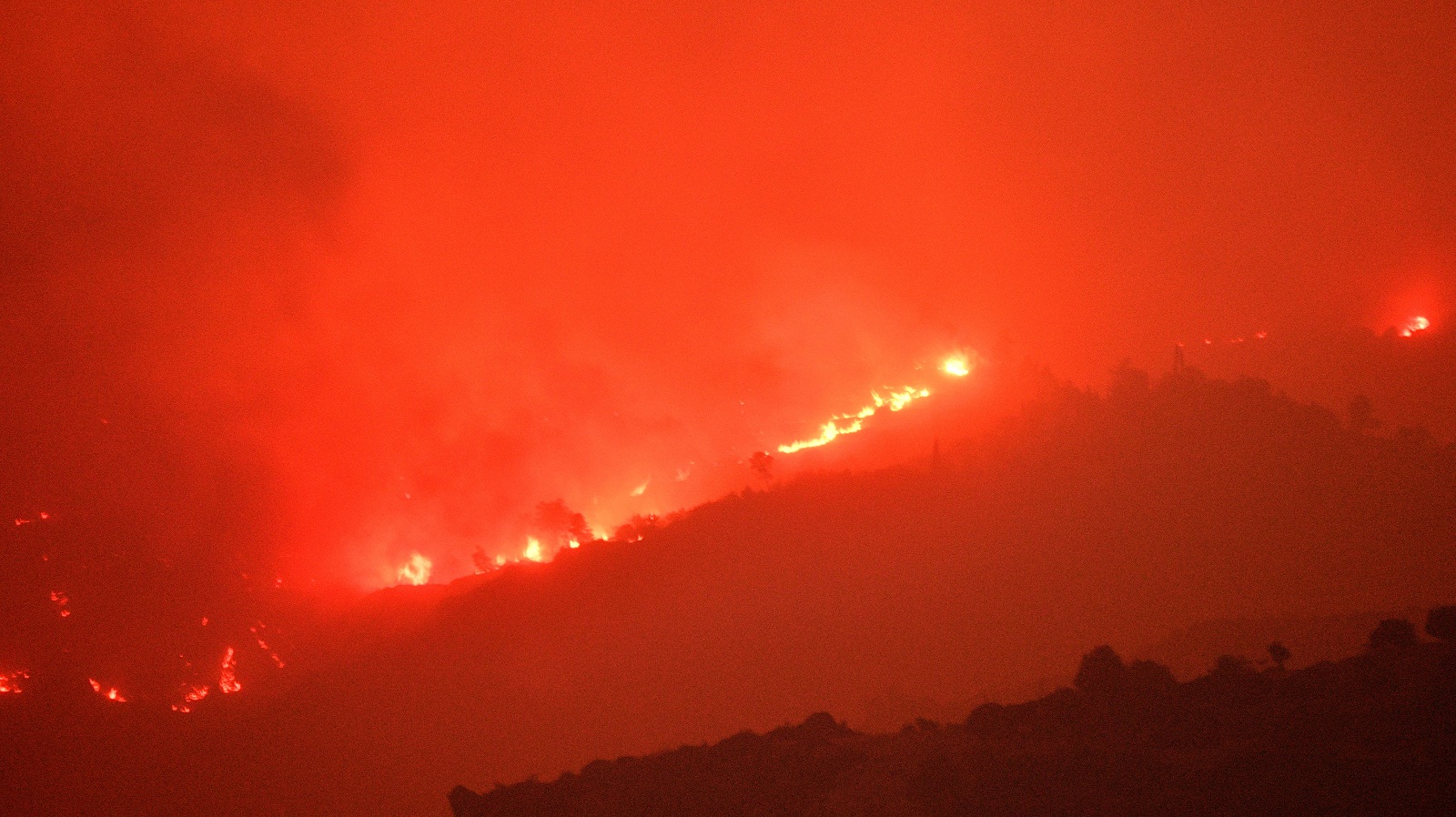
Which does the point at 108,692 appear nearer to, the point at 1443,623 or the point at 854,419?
the point at 854,419

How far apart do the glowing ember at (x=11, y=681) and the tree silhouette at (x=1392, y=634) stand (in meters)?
106

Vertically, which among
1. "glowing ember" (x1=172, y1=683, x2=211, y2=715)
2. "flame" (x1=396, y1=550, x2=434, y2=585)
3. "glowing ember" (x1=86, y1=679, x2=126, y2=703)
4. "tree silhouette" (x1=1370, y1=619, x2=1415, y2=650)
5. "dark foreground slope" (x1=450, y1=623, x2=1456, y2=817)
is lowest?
"dark foreground slope" (x1=450, y1=623, x2=1456, y2=817)

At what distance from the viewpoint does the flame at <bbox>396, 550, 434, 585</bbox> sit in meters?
93.7

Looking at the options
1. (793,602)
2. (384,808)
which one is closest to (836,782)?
(793,602)

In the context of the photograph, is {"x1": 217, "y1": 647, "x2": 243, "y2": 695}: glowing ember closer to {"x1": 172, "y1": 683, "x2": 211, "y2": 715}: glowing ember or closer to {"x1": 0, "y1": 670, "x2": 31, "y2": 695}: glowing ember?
{"x1": 172, "y1": 683, "x2": 211, "y2": 715}: glowing ember

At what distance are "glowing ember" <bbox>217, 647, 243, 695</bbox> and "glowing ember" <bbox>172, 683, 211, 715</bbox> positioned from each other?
52.3 inches

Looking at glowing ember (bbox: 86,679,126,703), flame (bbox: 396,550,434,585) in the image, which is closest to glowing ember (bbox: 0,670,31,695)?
glowing ember (bbox: 86,679,126,703)

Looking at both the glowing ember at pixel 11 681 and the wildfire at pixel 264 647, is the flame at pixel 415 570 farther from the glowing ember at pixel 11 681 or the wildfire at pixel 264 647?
the glowing ember at pixel 11 681

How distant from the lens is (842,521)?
84.2m

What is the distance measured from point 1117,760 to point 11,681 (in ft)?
337

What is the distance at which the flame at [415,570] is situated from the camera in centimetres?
9369

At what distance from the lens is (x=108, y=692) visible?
87750 mm

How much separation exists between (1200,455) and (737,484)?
152ft

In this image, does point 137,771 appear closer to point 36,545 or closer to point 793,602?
point 36,545
